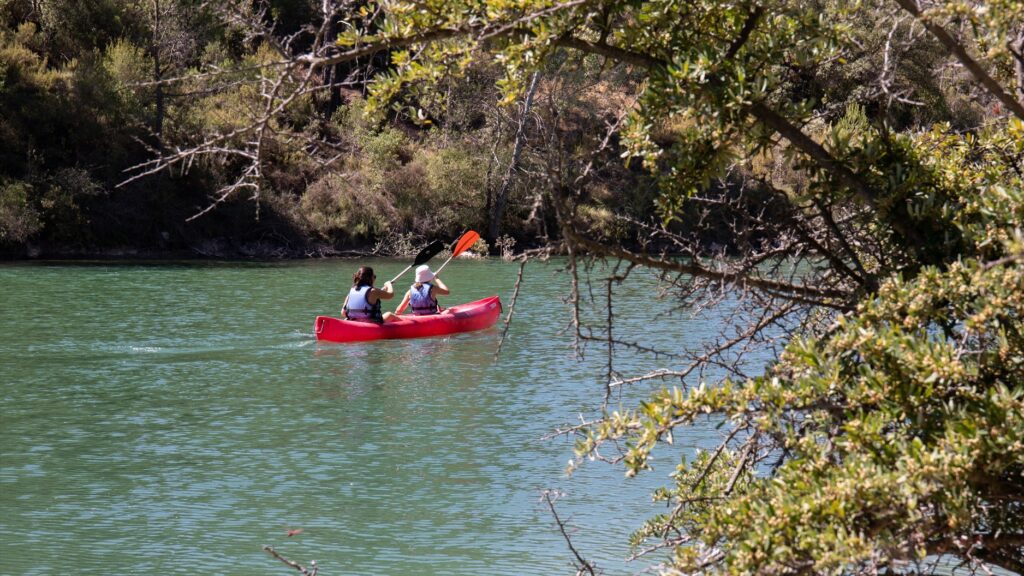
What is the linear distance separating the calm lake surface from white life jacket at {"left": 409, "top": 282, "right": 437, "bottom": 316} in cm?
52

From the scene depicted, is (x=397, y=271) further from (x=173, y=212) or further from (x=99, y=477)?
(x=99, y=477)

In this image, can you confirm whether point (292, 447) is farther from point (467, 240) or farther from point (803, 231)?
point (467, 240)

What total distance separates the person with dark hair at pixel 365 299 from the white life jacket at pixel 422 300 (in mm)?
710

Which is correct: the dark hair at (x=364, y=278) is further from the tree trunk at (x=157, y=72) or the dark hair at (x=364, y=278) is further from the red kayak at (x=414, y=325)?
the tree trunk at (x=157, y=72)

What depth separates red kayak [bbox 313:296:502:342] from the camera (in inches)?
613

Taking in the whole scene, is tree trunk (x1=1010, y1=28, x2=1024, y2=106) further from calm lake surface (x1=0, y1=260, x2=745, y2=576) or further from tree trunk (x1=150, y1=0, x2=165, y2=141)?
tree trunk (x1=150, y1=0, x2=165, y2=141)

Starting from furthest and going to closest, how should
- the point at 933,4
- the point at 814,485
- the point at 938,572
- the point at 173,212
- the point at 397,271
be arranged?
the point at 173,212 < the point at 397,271 < the point at 938,572 < the point at 933,4 < the point at 814,485

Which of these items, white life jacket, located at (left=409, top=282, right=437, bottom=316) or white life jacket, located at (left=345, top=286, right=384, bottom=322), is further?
white life jacket, located at (left=409, top=282, right=437, bottom=316)

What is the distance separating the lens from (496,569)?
6969 mm

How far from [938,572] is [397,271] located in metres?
21.0

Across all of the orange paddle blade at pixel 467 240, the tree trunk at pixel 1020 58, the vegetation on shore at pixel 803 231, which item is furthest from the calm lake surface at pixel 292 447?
the tree trunk at pixel 1020 58

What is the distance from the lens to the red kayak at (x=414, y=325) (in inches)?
613

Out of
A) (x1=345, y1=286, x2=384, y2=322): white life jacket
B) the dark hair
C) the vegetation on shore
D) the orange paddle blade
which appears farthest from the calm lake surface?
the vegetation on shore

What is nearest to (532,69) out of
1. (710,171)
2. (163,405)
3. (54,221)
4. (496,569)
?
(710,171)
